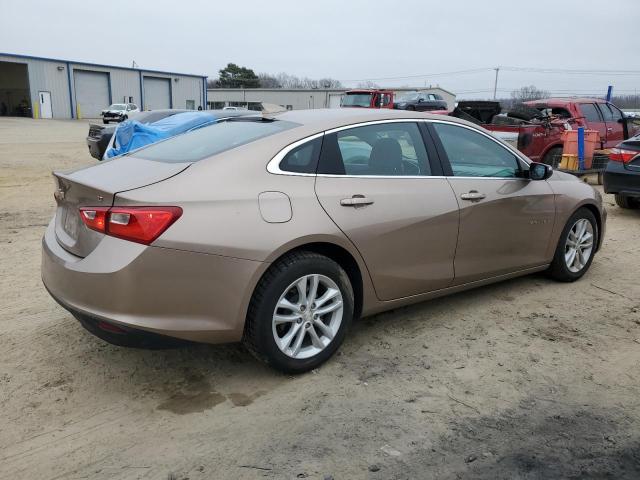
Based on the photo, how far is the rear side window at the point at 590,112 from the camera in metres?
12.2

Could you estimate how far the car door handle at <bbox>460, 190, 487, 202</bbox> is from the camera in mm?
4078

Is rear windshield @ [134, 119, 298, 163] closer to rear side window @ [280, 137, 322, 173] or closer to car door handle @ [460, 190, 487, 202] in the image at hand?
rear side window @ [280, 137, 322, 173]

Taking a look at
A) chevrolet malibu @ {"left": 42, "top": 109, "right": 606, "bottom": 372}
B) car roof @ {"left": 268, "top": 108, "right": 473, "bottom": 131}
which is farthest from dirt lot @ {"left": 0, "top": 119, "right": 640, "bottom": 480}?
car roof @ {"left": 268, "top": 108, "right": 473, "bottom": 131}

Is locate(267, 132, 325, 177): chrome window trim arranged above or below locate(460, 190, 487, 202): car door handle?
above

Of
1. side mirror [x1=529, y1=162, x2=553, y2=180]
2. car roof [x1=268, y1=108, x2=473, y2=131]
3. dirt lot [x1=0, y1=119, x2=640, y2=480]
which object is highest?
car roof [x1=268, y1=108, x2=473, y2=131]

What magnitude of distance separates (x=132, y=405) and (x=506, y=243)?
3.01 m

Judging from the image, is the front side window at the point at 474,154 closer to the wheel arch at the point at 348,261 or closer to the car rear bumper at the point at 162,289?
the wheel arch at the point at 348,261

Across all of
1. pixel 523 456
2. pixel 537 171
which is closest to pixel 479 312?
pixel 537 171

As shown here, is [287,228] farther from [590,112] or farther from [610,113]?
[610,113]

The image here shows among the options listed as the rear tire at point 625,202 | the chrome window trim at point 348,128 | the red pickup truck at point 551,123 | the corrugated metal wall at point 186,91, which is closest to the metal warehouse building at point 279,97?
the corrugated metal wall at point 186,91

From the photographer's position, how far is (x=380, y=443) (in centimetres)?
276

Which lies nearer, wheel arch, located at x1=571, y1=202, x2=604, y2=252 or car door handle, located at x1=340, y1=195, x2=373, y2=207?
car door handle, located at x1=340, y1=195, x2=373, y2=207

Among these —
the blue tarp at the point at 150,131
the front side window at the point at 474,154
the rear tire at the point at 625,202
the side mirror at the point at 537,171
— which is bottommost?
the rear tire at the point at 625,202

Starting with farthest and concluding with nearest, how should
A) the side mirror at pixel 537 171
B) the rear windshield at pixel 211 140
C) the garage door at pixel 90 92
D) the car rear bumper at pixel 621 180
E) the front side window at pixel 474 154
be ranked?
A: 1. the garage door at pixel 90 92
2. the car rear bumper at pixel 621 180
3. the side mirror at pixel 537 171
4. the front side window at pixel 474 154
5. the rear windshield at pixel 211 140
